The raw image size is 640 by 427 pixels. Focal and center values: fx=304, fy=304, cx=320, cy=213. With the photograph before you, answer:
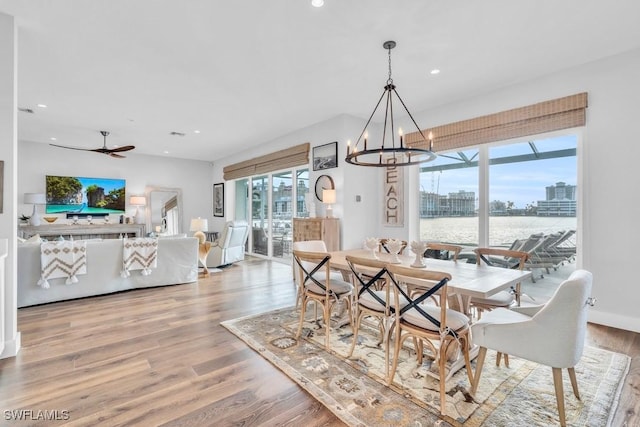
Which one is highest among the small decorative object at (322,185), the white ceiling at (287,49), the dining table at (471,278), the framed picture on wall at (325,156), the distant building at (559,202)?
the white ceiling at (287,49)

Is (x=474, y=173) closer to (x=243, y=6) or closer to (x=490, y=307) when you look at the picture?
(x=490, y=307)

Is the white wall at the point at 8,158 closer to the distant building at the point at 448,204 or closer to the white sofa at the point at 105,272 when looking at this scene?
the white sofa at the point at 105,272

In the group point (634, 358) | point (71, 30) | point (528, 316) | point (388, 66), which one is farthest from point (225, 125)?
point (634, 358)

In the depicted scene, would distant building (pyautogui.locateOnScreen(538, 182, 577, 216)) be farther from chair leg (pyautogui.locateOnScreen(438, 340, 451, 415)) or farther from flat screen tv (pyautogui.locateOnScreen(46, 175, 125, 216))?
flat screen tv (pyautogui.locateOnScreen(46, 175, 125, 216))

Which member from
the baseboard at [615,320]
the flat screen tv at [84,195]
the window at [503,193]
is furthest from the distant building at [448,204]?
the flat screen tv at [84,195]

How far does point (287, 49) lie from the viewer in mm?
2967

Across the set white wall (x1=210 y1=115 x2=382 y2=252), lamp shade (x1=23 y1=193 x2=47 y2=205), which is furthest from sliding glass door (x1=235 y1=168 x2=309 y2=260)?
lamp shade (x1=23 y1=193 x2=47 y2=205)

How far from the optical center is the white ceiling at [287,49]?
240 cm

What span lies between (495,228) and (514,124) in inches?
52.2

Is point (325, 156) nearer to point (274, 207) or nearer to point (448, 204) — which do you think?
point (448, 204)

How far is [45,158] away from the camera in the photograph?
694 centimetres

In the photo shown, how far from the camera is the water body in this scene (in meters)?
3.64

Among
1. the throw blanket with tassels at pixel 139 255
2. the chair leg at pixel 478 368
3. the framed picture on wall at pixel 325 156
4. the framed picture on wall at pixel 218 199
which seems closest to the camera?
the chair leg at pixel 478 368

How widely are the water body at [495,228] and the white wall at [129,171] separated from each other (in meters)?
6.82
